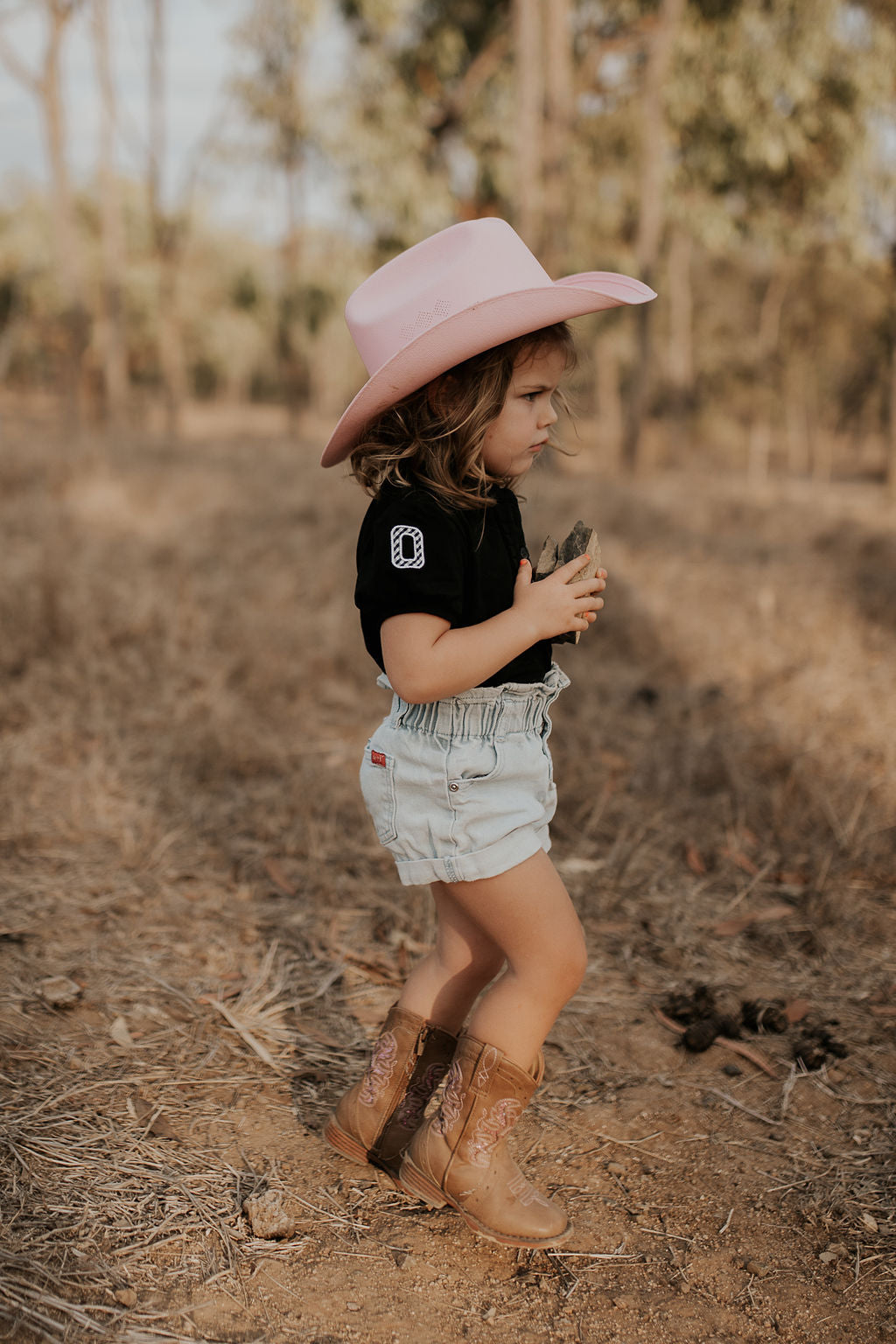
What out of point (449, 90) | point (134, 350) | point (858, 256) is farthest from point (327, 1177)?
point (134, 350)

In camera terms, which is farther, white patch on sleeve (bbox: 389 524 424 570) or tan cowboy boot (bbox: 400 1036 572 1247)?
tan cowboy boot (bbox: 400 1036 572 1247)

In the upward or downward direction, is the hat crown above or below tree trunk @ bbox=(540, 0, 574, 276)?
below

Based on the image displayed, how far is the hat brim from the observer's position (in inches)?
65.6

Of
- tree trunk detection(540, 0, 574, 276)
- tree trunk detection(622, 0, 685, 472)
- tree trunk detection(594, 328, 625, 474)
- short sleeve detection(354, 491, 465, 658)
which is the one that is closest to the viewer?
short sleeve detection(354, 491, 465, 658)

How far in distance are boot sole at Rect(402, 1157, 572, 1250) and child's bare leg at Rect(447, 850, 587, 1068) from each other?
0.29 metres

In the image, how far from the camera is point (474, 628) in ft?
5.65

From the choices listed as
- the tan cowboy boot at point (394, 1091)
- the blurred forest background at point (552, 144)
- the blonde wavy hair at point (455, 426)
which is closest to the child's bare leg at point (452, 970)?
the tan cowboy boot at point (394, 1091)

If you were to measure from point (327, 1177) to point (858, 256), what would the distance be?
1623cm

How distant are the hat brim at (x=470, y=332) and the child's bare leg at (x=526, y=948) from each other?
→ 0.84m

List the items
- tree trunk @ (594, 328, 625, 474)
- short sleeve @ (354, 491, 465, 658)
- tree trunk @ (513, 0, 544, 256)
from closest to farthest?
short sleeve @ (354, 491, 465, 658), tree trunk @ (513, 0, 544, 256), tree trunk @ (594, 328, 625, 474)

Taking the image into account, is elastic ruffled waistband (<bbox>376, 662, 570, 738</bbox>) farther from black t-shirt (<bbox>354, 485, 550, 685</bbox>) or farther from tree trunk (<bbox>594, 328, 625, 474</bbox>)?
tree trunk (<bbox>594, 328, 625, 474</bbox>)

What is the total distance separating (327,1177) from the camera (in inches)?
80.7

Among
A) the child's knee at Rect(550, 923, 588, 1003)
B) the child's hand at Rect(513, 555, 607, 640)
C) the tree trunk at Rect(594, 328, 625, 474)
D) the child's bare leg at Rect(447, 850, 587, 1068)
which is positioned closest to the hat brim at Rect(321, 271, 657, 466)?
the child's hand at Rect(513, 555, 607, 640)

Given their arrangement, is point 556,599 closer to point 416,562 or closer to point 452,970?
point 416,562
